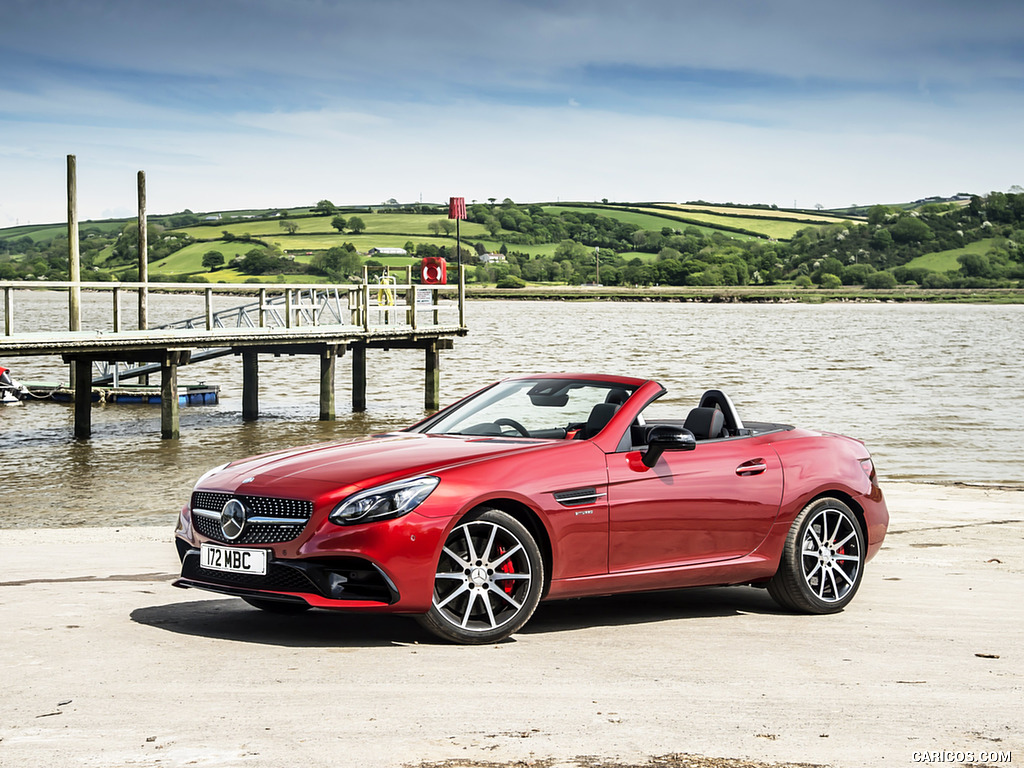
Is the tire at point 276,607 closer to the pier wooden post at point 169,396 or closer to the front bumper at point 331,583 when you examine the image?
the front bumper at point 331,583

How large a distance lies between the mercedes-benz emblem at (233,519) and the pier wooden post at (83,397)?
20.3 m

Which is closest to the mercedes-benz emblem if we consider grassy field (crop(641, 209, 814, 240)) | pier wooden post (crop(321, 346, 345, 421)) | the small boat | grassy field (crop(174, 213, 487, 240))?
pier wooden post (crop(321, 346, 345, 421))

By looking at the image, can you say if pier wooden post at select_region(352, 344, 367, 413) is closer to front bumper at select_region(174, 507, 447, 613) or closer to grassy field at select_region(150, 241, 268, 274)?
front bumper at select_region(174, 507, 447, 613)

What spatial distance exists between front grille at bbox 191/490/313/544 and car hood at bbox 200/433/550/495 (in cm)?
7

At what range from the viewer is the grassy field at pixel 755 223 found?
613ft

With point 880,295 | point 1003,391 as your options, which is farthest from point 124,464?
point 880,295

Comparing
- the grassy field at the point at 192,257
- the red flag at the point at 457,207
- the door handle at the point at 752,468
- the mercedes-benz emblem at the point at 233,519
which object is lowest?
the mercedes-benz emblem at the point at 233,519

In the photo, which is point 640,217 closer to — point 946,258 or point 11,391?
point 946,258

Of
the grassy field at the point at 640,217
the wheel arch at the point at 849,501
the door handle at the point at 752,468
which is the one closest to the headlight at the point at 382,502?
the door handle at the point at 752,468

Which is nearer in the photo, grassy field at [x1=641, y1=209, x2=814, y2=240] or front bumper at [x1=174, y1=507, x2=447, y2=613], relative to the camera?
front bumper at [x1=174, y1=507, x2=447, y2=613]

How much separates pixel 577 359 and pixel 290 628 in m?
52.1

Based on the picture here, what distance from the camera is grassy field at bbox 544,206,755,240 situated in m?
184

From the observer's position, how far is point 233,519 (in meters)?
6.38

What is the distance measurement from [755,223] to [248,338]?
172 metres
